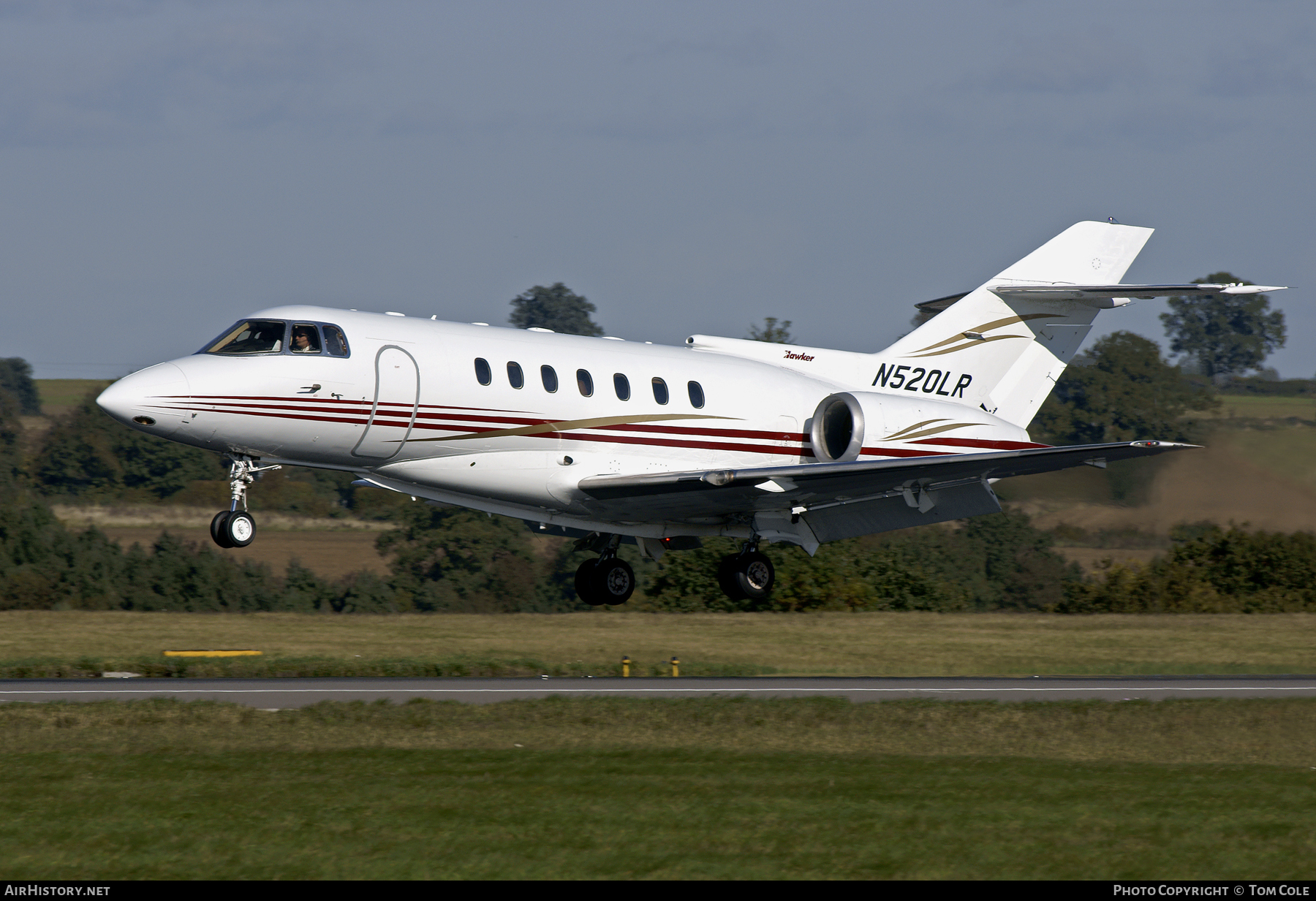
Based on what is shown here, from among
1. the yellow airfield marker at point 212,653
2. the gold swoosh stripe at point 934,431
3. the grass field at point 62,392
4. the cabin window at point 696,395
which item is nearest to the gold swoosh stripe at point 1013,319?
the gold swoosh stripe at point 934,431

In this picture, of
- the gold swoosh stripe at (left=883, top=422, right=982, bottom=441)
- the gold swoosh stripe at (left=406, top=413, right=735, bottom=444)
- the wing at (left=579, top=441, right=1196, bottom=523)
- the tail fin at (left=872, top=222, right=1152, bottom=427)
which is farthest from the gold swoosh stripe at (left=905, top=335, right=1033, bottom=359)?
the gold swoosh stripe at (left=406, top=413, right=735, bottom=444)

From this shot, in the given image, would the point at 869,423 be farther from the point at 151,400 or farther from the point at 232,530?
the point at 151,400

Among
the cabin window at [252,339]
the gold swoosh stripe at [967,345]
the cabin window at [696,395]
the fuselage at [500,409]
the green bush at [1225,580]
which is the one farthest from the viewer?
the green bush at [1225,580]

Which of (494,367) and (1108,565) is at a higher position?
(494,367)

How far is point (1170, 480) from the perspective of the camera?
112ft

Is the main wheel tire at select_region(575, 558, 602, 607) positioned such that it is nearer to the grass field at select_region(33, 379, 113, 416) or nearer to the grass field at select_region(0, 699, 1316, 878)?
the grass field at select_region(0, 699, 1316, 878)

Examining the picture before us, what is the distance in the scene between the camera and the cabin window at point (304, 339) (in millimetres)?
19281

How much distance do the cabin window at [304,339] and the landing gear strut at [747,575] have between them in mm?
7310

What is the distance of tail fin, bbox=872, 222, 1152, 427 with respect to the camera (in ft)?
85.0

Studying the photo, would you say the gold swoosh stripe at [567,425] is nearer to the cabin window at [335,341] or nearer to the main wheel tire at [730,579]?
the cabin window at [335,341]

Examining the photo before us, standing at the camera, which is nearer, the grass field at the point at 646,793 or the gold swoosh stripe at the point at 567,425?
the grass field at the point at 646,793
